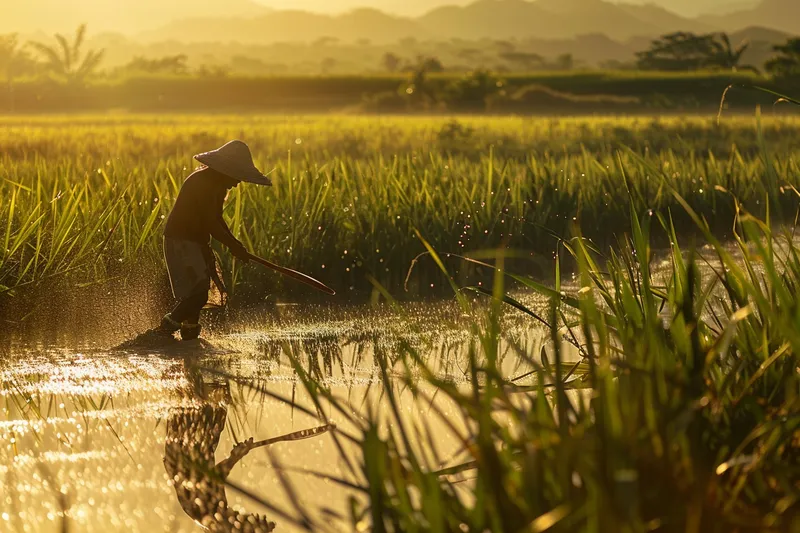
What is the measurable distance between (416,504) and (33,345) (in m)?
Result: 3.04

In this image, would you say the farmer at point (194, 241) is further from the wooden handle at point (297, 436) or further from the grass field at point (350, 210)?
the wooden handle at point (297, 436)

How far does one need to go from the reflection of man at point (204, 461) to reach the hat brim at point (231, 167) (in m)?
1.07

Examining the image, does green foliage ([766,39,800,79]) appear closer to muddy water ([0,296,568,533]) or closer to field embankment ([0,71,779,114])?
field embankment ([0,71,779,114])

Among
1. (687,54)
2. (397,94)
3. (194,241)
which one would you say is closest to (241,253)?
(194,241)

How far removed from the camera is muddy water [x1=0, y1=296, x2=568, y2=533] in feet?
11.3

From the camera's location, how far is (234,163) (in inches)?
232

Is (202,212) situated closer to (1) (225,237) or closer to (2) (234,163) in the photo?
(1) (225,237)

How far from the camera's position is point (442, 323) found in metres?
6.68

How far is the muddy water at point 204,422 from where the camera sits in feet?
11.3

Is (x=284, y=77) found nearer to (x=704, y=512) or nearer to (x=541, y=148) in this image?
(x=541, y=148)

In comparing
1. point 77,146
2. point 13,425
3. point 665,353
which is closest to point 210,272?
point 13,425

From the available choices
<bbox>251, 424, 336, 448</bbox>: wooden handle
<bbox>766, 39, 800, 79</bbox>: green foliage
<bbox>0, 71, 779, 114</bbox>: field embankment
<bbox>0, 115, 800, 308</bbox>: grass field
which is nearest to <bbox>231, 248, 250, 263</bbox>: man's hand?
<bbox>0, 115, 800, 308</bbox>: grass field

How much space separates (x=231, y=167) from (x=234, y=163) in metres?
0.03

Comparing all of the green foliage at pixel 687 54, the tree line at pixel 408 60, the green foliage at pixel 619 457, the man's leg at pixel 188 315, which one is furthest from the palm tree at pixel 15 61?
the green foliage at pixel 619 457
